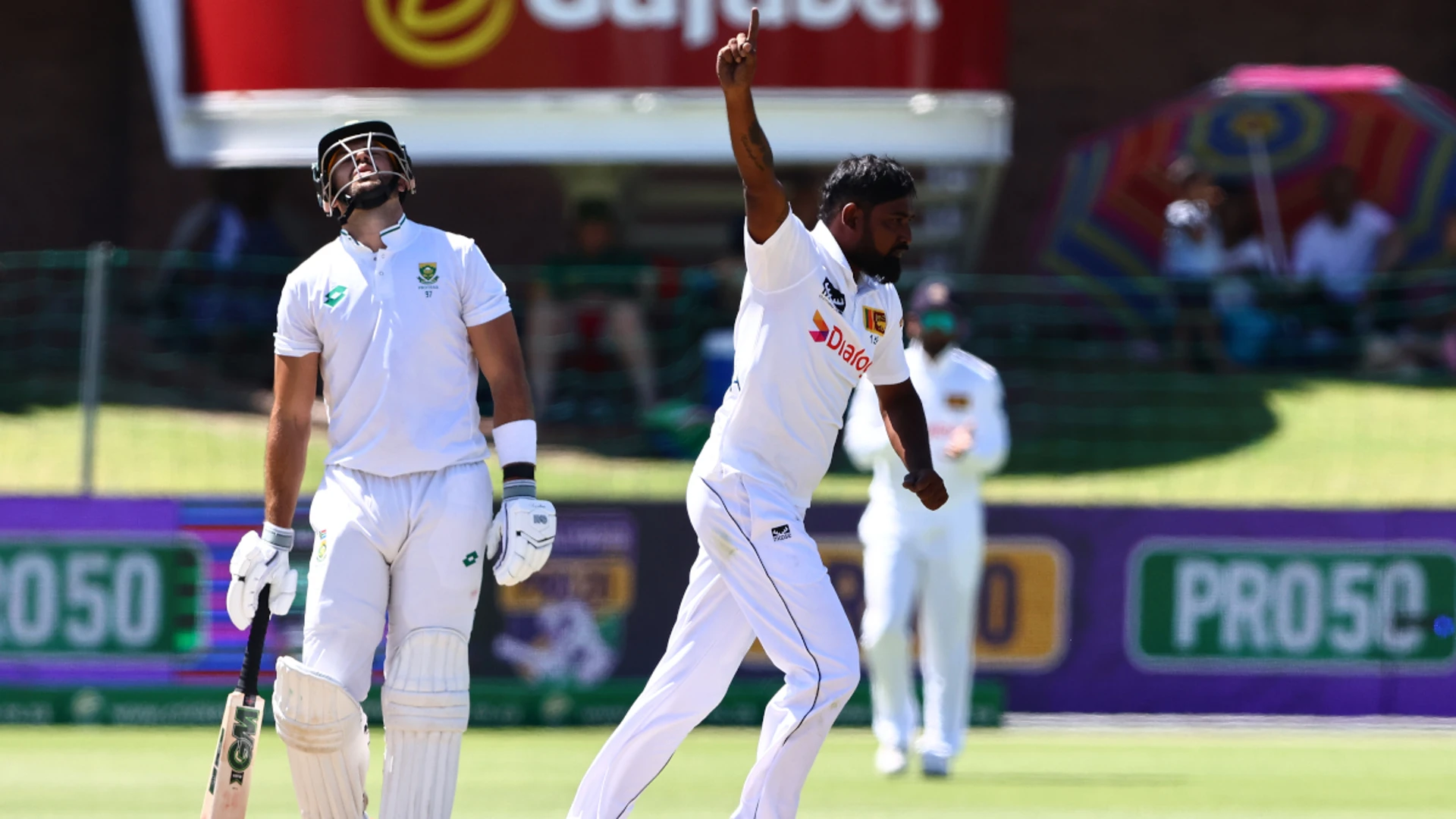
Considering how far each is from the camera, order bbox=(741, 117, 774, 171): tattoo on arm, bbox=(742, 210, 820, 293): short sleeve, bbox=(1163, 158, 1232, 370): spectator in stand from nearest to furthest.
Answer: bbox=(741, 117, 774, 171): tattoo on arm → bbox=(742, 210, 820, 293): short sleeve → bbox=(1163, 158, 1232, 370): spectator in stand

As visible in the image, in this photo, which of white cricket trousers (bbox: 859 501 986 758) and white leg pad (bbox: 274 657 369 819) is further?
white cricket trousers (bbox: 859 501 986 758)

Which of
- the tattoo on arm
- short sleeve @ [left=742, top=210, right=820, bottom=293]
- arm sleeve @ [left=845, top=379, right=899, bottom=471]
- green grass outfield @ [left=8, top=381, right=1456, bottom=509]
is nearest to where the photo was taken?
the tattoo on arm

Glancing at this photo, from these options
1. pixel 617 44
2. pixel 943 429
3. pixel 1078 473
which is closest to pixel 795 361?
pixel 943 429

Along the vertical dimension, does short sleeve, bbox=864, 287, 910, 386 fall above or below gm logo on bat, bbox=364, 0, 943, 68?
below

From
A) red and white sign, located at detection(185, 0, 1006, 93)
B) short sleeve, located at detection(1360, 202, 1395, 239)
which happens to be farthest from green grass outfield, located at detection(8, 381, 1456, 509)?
red and white sign, located at detection(185, 0, 1006, 93)

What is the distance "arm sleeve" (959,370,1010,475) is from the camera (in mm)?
9836

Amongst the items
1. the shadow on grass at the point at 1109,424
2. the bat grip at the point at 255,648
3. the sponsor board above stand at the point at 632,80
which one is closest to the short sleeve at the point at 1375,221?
the shadow on grass at the point at 1109,424

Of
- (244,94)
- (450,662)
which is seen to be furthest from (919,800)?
(244,94)

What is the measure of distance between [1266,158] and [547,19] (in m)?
5.75

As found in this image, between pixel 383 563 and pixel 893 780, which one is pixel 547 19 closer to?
pixel 893 780

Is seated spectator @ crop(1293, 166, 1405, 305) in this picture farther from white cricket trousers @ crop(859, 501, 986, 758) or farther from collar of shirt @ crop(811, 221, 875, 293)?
collar of shirt @ crop(811, 221, 875, 293)

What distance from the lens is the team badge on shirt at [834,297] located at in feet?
20.8

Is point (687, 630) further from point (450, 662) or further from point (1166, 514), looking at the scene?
point (1166, 514)

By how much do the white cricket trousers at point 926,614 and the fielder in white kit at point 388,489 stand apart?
3.54 meters
